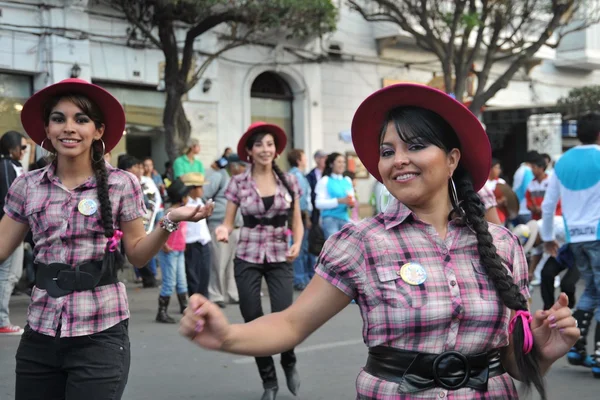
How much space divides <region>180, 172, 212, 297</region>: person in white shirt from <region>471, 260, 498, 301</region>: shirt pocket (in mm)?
7871

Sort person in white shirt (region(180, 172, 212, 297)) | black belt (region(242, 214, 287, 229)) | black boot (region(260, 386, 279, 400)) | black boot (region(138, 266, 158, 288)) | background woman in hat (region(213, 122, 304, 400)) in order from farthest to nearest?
1. black boot (region(138, 266, 158, 288))
2. person in white shirt (region(180, 172, 212, 297))
3. black belt (region(242, 214, 287, 229))
4. background woman in hat (region(213, 122, 304, 400))
5. black boot (region(260, 386, 279, 400))

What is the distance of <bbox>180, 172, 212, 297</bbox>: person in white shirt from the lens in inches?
407

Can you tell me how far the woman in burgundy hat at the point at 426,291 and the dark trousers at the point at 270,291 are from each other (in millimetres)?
3583

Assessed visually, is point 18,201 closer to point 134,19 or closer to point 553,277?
point 553,277

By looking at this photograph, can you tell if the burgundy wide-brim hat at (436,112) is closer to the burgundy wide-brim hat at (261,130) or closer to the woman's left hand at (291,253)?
the woman's left hand at (291,253)

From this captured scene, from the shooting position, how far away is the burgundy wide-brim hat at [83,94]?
3803 mm

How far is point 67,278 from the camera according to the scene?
356 cm

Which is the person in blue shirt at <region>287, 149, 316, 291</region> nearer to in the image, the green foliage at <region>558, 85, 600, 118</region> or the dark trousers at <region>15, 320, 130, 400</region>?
the dark trousers at <region>15, 320, 130, 400</region>

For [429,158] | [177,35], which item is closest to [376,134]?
[429,158]

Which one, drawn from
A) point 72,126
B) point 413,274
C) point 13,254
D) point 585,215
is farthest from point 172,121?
point 413,274

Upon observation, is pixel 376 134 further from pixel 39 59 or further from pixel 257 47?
pixel 257 47

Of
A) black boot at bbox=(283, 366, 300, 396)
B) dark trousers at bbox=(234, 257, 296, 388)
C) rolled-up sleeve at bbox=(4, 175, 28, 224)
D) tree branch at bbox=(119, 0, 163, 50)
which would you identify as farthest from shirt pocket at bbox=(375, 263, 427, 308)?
tree branch at bbox=(119, 0, 163, 50)

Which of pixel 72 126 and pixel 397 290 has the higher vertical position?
pixel 72 126

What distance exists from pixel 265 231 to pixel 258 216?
0.67 ft
